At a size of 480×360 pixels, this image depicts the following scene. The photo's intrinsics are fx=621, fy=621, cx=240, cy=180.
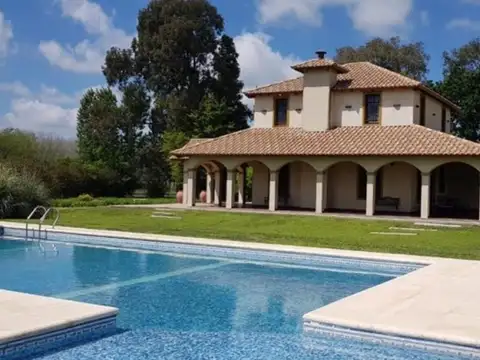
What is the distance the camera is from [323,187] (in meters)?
27.8

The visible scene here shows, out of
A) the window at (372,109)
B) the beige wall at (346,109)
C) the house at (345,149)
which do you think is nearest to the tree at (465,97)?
the house at (345,149)

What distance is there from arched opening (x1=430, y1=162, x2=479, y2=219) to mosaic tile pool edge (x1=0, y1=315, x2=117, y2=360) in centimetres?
2426

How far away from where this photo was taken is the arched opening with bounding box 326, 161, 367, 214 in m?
29.2

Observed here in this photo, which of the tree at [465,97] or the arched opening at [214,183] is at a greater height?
the tree at [465,97]

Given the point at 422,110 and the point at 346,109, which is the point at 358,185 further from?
the point at 422,110

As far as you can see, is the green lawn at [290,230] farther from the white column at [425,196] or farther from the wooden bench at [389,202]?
the wooden bench at [389,202]

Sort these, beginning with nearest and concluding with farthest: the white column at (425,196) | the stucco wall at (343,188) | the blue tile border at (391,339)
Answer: the blue tile border at (391,339) < the white column at (425,196) < the stucco wall at (343,188)

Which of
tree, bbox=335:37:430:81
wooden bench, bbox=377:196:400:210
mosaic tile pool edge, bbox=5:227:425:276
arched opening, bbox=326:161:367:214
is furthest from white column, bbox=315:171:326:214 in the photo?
tree, bbox=335:37:430:81

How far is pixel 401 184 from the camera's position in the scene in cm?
2828

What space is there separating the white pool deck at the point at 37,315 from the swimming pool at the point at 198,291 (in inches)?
13.2

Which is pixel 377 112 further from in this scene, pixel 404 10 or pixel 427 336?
pixel 427 336

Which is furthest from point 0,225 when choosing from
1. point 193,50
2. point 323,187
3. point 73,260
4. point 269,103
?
point 193,50

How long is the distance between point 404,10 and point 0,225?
22.4m

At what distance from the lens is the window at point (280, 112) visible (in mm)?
31734
